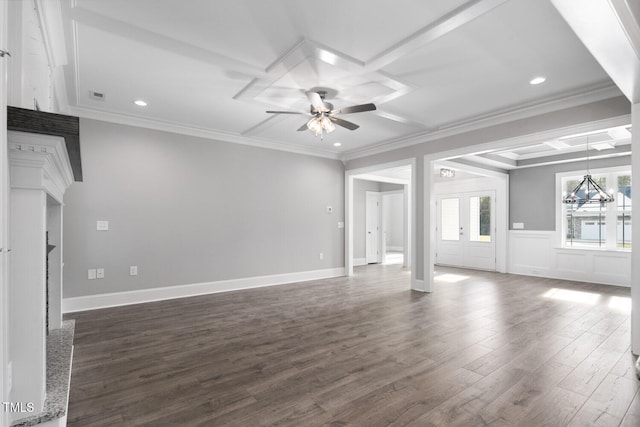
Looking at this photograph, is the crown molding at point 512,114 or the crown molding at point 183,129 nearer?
the crown molding at point 512,114

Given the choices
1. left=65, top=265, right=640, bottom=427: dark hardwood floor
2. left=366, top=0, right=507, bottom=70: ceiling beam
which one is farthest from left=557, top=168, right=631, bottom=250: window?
left=366, top=0, right=507, bottom=70: ceiling beam

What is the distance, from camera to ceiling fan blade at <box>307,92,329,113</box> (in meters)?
3.38

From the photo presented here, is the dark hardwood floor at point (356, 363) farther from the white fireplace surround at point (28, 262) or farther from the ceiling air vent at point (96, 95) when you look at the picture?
the ceiling air vent at point (96, 95)

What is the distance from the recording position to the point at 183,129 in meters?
5.23

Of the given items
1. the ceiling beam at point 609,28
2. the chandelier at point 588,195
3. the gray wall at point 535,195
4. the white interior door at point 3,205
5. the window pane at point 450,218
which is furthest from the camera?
the window pane at point 450,218

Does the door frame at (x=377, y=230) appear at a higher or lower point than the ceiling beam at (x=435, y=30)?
lower

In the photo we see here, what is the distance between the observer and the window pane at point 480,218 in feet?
26.5

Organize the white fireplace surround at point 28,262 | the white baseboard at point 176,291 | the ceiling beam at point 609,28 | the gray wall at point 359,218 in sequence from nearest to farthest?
the white fireplace surround at point 28,262, the ceiling beam at point 609,28, the white baseboard at point 176,291, the gray wall at point 359,218

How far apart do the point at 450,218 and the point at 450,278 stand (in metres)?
2.40

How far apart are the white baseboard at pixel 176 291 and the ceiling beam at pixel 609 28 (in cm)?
544

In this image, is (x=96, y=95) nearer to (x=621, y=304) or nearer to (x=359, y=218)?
(x=359, y=218)

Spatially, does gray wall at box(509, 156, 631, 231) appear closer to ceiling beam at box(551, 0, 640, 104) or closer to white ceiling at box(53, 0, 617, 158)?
white ceiling at box(53, 0, 617, 158)

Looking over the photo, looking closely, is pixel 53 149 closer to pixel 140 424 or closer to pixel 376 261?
pixel 140 424

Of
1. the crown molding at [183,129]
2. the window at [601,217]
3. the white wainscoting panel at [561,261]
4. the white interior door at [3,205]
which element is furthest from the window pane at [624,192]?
the white interior door at [3,205]
